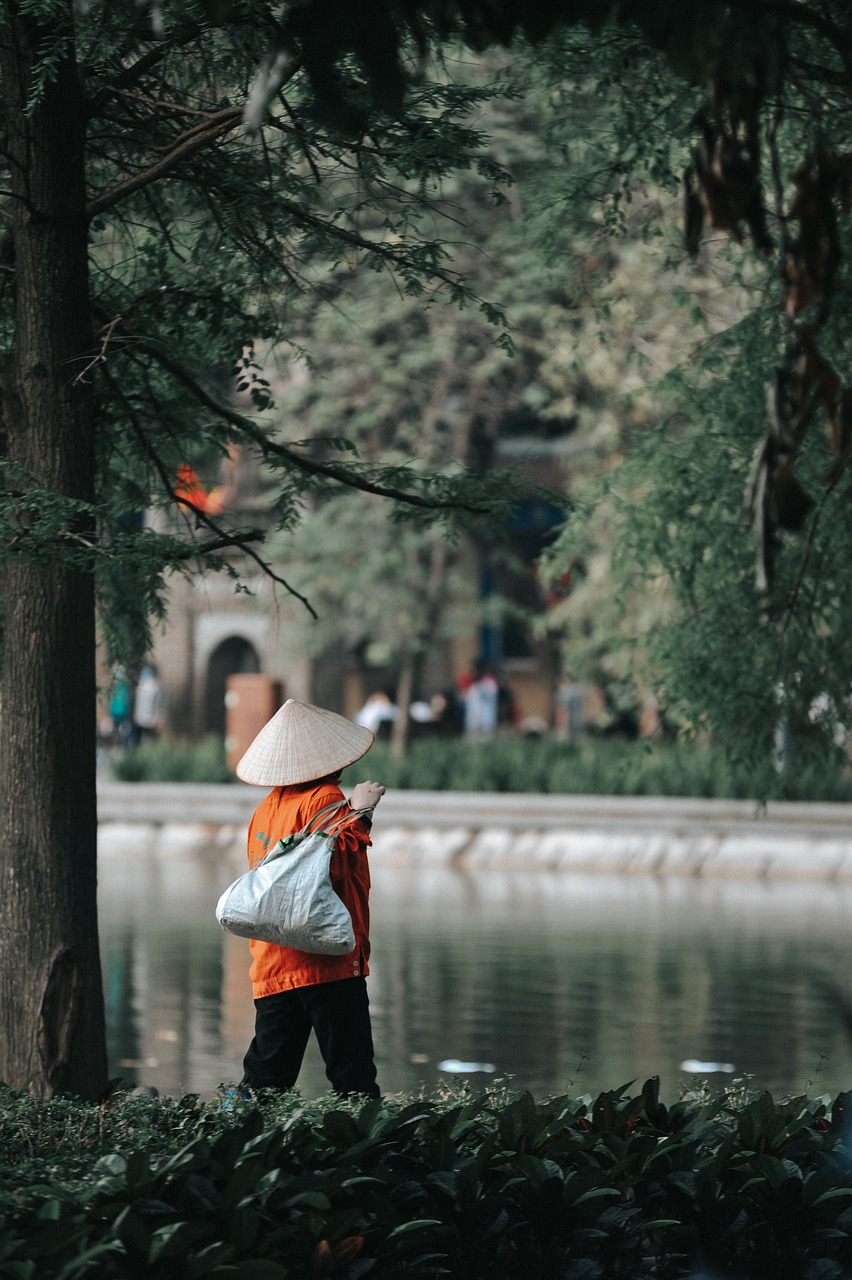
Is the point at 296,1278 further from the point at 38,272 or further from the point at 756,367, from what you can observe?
the point at 756,367

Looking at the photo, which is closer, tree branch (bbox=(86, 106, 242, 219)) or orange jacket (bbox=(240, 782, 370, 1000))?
orange jacket (bbox=(240, 782, 370, 1000))

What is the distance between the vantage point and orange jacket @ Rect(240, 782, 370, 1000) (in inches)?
263

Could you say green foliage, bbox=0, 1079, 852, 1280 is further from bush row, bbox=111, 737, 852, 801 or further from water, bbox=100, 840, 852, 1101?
bush row, bbox=111, 737, 852, 801

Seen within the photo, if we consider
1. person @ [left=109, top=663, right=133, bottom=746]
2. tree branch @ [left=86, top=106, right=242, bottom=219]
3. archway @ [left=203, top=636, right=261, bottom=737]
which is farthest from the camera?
archway @ [left=203, top=636, right=261, bottom=737]

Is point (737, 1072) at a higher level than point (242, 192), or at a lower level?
lower

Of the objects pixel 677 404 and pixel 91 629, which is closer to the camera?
pixel 91 629

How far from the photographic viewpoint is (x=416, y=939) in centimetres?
1616

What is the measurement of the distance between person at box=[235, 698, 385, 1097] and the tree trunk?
58cm

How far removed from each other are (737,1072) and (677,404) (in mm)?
3724

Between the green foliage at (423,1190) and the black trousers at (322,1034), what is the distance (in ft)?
2.85

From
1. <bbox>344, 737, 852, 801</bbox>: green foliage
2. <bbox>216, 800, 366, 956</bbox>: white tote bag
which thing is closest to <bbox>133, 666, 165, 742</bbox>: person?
<bbox>344, 737, 852, 801</bbox>: green foliage

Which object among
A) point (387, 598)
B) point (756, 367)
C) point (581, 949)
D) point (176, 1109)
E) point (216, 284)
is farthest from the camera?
point (387, 598)

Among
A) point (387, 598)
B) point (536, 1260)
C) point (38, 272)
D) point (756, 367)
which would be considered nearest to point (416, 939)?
point (756, 367)

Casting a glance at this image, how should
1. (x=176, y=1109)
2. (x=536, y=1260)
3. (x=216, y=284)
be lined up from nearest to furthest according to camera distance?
(x=536, y=1260) → (x=176, y=1109) → (x=216, y=284)
